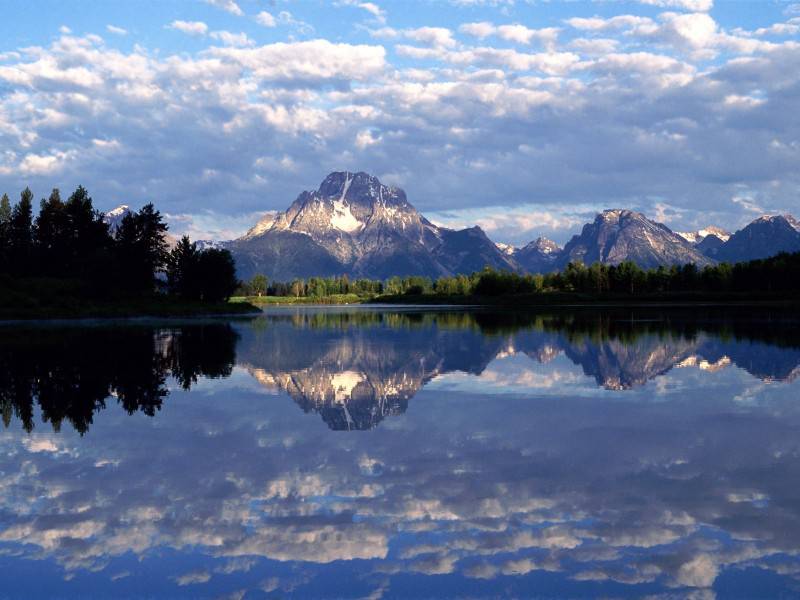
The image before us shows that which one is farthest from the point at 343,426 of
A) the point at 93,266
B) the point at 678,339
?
the point at 93,266

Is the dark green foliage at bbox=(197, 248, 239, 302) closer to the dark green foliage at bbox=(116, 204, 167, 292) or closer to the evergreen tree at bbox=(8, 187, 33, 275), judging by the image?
the dark green foliage at bbox=(116, 204, 167, 292)

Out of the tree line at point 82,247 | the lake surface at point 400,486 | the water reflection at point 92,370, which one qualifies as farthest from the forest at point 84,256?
the lake surface at point 400,486

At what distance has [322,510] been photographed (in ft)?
47.0

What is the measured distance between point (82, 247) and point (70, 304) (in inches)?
1326

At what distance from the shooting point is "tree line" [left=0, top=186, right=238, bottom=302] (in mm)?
122875

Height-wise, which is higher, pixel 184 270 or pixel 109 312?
pixel 184 270

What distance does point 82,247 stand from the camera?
140250mm

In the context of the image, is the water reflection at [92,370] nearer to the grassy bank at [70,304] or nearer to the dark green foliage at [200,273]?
the grassy bank at [70,304]

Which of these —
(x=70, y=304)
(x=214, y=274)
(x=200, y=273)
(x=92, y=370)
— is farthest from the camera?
(x=214, y=274)

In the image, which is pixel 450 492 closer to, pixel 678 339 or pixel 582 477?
pixel 582 477

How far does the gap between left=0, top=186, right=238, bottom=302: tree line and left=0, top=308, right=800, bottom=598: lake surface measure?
9336 centimetres

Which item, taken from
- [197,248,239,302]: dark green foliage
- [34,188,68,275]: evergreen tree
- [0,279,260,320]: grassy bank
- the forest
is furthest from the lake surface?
[197,248,239,302]: dark green foliage

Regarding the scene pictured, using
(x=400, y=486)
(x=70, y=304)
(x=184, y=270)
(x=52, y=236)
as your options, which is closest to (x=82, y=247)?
(x=52, y=236)

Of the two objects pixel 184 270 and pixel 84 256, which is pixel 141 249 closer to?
pixel 84 256
